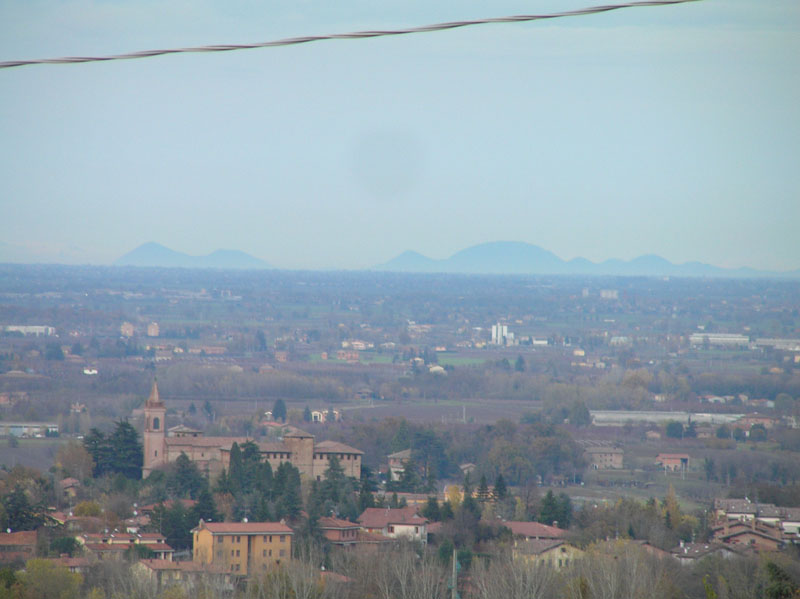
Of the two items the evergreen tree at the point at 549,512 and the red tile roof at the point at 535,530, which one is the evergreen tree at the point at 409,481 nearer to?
the evergreen tree at the point at 549,512

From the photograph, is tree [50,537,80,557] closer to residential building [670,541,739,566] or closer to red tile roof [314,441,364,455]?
residential building [670,541,739,566]

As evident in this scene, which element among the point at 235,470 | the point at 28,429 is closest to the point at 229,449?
the point at 235,470

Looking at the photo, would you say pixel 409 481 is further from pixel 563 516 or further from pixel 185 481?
pixel 563 516

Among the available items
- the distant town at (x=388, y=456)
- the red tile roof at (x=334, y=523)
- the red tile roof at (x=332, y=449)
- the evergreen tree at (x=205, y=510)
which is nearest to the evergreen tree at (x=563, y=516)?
the distant town at (x=388, y=456)

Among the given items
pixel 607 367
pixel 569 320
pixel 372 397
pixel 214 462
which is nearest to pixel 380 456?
pixel 214 462

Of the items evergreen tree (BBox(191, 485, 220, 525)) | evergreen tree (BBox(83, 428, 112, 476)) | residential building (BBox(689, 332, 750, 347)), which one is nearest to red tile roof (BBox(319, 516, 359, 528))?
evergreen tree (BBox(191, 485, 220, 525))

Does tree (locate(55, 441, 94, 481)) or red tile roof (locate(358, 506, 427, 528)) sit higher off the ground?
tree (locate(55, 441, 94, 481))
